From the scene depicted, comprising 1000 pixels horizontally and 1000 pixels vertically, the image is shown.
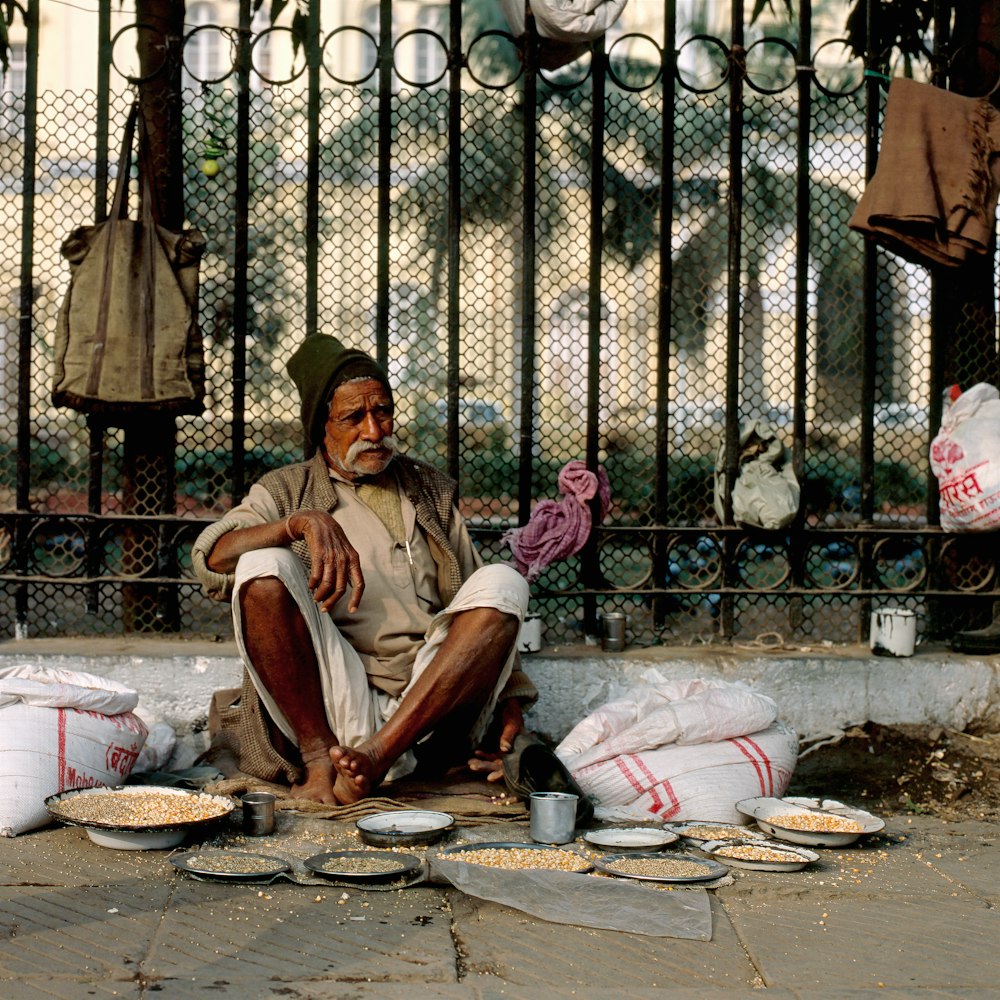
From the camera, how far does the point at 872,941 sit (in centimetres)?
304

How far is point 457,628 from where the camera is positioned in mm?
4066

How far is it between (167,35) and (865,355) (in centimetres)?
287

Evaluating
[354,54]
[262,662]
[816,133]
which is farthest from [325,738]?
[354,54]

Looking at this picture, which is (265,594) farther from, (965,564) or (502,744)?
(965,564)

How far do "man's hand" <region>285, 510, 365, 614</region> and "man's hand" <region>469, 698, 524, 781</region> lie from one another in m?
0.68

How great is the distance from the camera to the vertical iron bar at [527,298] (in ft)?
16.1

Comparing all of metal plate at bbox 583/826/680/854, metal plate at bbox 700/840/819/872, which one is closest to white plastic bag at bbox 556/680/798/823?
metal plate at bbox 583/826/680/854

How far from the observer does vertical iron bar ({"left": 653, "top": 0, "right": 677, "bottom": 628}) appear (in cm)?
494

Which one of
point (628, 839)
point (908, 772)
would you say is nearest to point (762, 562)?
point (908, 772)

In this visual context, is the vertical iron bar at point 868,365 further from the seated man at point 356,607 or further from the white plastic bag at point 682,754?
the seated man at point 356,607

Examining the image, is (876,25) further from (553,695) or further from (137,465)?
(137,465)

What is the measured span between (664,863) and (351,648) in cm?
125

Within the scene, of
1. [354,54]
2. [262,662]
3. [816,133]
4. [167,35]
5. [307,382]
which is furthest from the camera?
[354,54]

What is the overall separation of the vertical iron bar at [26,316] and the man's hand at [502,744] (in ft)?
6.24
